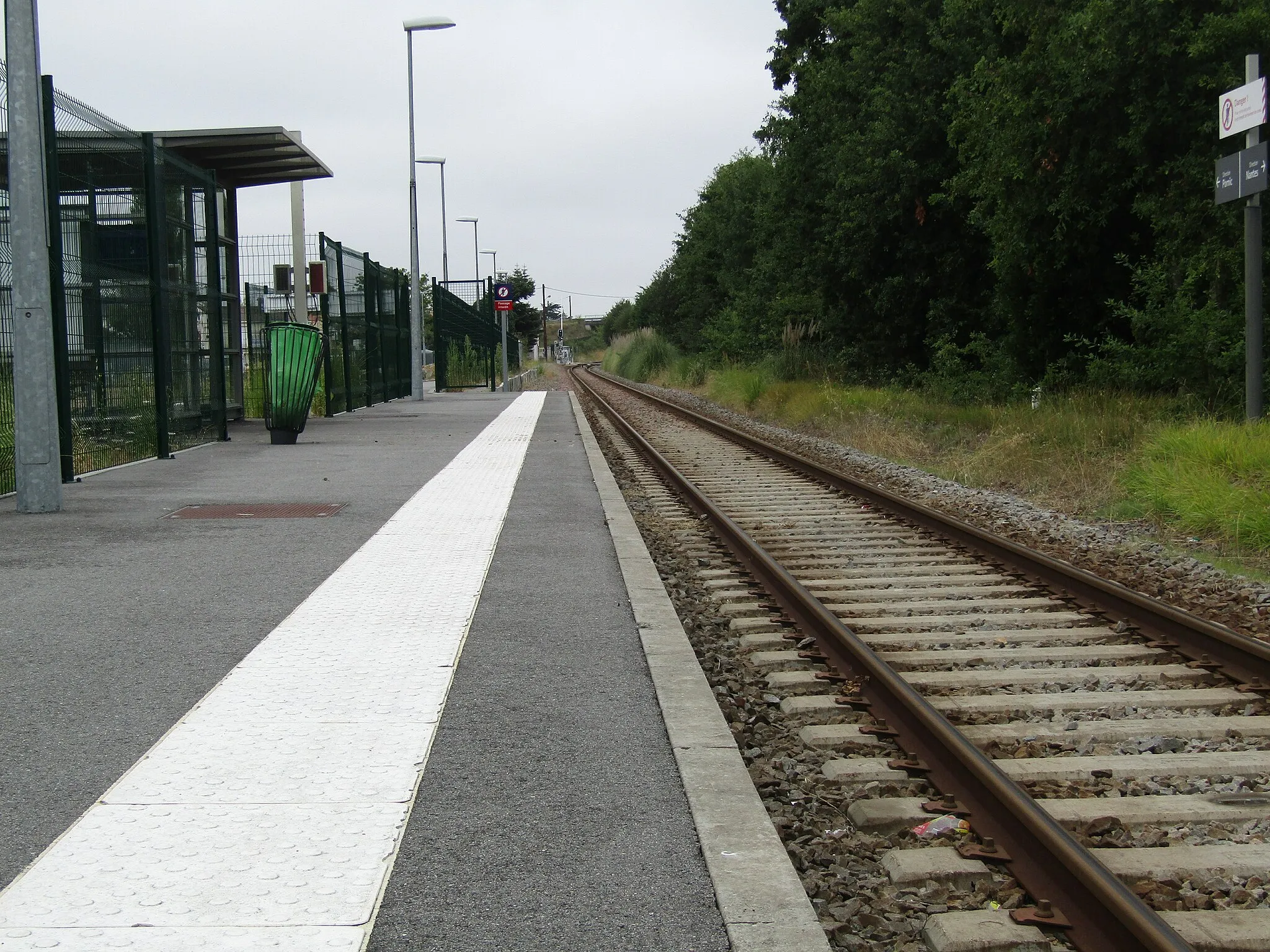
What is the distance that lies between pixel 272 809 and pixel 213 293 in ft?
46.1

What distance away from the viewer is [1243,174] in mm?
11688

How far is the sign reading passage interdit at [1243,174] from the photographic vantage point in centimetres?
1138

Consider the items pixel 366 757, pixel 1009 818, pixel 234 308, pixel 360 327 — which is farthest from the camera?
pixel 360 327

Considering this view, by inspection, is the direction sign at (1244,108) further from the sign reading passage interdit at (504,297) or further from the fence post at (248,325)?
the sign reading passage interdit at (504,297)

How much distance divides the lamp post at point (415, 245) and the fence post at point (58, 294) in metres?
18.5

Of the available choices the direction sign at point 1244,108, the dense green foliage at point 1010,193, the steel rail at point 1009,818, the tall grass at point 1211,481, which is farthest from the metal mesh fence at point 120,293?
the dense green foliage at point 1010,193

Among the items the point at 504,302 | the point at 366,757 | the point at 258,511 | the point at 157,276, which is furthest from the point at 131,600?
the point at 504,302

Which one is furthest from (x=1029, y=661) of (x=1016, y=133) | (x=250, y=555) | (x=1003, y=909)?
(x=1016, y=133)

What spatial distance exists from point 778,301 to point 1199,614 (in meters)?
25.8

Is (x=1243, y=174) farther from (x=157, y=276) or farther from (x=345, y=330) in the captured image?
(x=345, y=330)

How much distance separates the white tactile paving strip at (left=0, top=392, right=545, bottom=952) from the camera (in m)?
3.04

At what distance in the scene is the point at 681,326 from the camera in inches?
2502

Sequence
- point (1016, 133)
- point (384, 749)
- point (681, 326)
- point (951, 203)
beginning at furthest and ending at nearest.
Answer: point (681, 326) < point (951, 203) < point (1016, 133) < point (384, 749)

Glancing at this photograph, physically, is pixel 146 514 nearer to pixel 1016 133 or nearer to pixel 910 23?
pixel 1016 133
